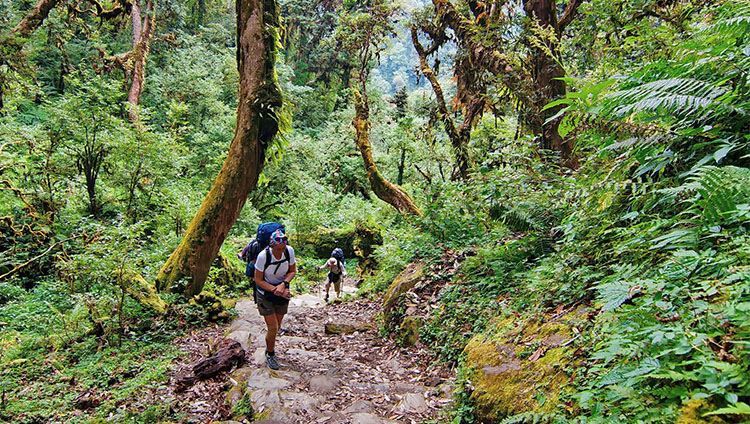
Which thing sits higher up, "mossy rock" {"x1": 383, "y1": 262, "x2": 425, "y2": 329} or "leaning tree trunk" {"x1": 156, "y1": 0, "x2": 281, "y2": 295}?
"leaning tree trunk" {"x1": 156, "y1": 0, "x2": 281, "y2": 295}

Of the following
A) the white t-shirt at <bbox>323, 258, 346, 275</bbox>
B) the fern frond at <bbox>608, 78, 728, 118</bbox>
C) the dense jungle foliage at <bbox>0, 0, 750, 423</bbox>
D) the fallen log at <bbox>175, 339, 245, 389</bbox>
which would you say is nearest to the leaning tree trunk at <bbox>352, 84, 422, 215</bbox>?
the dense jungle foliage at <bbox>0, 0, 750, 423</bbox>

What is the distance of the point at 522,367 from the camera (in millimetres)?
3045

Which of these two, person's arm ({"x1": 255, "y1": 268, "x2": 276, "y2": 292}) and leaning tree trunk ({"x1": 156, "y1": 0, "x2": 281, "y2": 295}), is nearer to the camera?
person's arm ({"x1": 255, "y1": 268, "x2": 276, "y2": 292})

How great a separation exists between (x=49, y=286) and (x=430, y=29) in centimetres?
1140

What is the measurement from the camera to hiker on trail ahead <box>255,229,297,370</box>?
16.6 feet

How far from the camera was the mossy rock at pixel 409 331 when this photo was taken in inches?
226

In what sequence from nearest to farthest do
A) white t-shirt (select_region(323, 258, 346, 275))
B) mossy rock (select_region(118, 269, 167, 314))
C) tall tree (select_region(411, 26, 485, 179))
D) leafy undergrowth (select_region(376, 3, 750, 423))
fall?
leafy undergrowth (select_region(376, 3, 750, 423)) < mossy rock (select_region(118, 269, 167, 314)) < tall tree (select_region(411, 26, 485, 179)) < white t-shirt (select_region(323, 258, 346, 275))

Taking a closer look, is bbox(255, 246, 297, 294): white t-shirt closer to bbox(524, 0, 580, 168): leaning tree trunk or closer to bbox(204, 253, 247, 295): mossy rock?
bbox(204, 253, 247, 295): mossy rock

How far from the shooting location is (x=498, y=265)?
511 centimetres

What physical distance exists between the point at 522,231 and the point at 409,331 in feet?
7.09

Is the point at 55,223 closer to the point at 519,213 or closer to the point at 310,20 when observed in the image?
the point at 519,213

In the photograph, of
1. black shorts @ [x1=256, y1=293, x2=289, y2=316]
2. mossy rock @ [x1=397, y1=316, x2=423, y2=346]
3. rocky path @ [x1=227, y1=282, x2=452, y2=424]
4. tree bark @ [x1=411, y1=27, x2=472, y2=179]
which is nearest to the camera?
rocky path @ [x1=227, y1=282, x2=452, y2=424]

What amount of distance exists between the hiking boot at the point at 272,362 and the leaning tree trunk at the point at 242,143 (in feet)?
10.2

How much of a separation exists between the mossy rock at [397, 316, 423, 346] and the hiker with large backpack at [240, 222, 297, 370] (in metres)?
1.83
